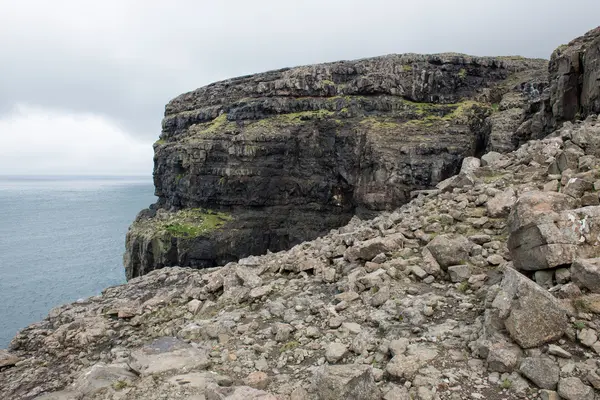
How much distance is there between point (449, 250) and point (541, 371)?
3679 millimetres

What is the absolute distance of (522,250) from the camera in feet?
19.2

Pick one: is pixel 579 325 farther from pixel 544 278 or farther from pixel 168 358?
pixel 168 358

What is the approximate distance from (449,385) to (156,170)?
74.4 meters

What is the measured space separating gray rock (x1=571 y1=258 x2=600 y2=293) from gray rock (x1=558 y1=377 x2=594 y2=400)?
1.43 m

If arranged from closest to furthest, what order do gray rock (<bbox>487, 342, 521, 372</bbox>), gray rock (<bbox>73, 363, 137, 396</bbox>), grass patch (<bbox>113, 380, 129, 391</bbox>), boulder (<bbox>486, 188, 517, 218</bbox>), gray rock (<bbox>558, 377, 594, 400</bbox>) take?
1. gray rock (<bbox>558, 377, 594, 400</bbox>)
2. gray rock (<bbox>487, 342, 521, 372</bbox>)
3. grass patch (<bbox>113, 380, 129, 391</bbox>)
4. gray rock (<bbox>73, 363, 137, 396</bbox>)
5. boulder (<bbox>486, 188, 517, 218</bbox>)

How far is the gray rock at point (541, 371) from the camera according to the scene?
3.97 metres

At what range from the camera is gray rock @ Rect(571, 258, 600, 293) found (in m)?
4.63

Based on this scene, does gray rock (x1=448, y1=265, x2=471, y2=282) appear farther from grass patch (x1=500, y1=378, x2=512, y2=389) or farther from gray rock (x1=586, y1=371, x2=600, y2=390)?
gray rock (x1=586, y1=371, x2=600, y2=390)

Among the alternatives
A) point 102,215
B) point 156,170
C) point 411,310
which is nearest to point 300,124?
point 156,170

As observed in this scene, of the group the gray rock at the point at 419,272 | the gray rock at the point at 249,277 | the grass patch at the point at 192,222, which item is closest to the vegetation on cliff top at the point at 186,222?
the grass patch at the point at 192,222

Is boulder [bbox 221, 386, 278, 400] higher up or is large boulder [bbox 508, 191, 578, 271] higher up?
large boulder [bbox 508, 191, 578, 271]

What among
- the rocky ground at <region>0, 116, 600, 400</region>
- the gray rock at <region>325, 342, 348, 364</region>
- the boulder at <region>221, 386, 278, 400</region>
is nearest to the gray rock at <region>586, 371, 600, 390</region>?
the rocky ground at <region>0, 116, 600, 400</region>

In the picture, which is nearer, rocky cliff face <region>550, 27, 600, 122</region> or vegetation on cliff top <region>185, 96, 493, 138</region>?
rocky cliff face <region>550, 27, 600, 122</region>

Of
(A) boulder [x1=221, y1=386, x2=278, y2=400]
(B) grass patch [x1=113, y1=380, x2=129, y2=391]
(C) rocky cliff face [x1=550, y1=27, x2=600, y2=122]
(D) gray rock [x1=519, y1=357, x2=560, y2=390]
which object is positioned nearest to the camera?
(D) gray rock [x1=519, y1=357, x2=560, y2=390]
